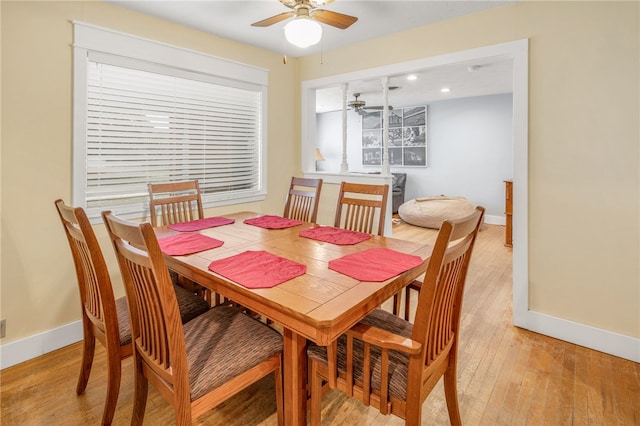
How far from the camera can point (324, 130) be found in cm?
909

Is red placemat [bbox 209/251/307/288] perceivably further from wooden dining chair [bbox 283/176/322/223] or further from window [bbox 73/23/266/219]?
window [bbox 73/23/266/219]

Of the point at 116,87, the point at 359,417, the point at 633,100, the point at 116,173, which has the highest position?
the point at 116,87

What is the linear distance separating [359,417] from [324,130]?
811 cm

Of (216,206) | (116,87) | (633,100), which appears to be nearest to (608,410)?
(633,100)

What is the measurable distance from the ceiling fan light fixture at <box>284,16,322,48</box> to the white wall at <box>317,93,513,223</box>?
18.1 feet

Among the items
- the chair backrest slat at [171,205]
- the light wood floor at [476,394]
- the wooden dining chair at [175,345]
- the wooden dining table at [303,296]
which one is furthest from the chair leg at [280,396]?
the chair backrest slat at [171,205]

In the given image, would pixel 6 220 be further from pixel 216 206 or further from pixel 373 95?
pixel 373 95

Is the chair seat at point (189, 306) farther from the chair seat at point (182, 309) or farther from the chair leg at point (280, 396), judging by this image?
the chair leg at point (280, 396)

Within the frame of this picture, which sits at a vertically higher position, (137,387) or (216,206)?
(216,206)

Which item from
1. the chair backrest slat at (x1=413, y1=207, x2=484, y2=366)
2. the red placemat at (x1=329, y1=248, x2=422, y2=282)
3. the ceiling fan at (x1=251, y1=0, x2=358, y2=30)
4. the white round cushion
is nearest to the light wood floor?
the chair backrest slat at (x1=413, y1=207, x2=484, y2=366)

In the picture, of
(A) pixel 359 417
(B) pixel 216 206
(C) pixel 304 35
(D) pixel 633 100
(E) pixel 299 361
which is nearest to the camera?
(E) pixel 299 361

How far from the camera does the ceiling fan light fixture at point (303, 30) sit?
1846 mm

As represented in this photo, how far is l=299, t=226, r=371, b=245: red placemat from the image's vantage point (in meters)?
1.98

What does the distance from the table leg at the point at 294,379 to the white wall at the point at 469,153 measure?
20.1 ft
